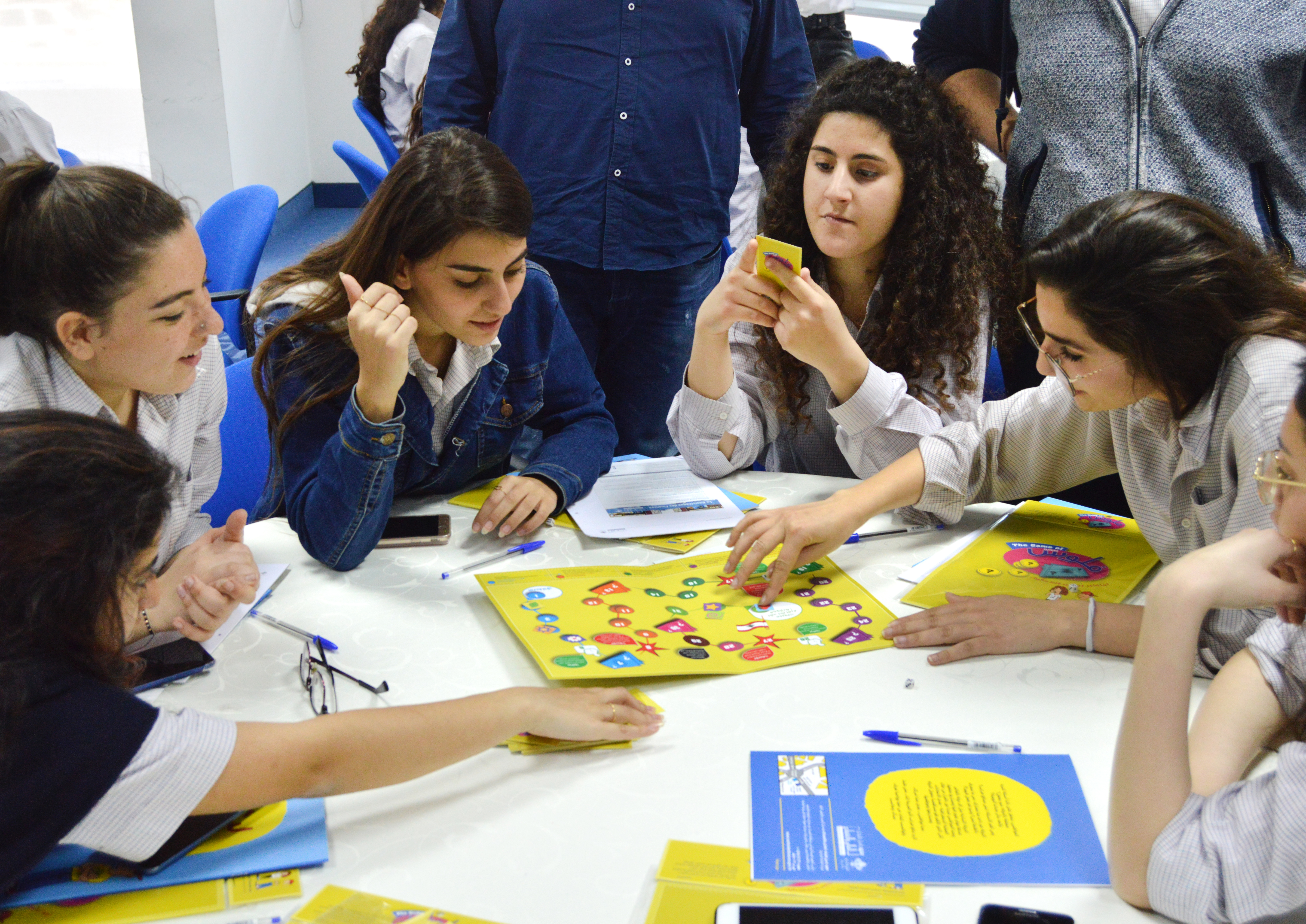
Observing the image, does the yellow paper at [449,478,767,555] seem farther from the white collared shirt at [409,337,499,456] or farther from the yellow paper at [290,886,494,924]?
the yellow paper at [290,886,494,924]

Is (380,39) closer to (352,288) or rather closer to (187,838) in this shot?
(352,288)

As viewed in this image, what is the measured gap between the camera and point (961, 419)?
188 cm

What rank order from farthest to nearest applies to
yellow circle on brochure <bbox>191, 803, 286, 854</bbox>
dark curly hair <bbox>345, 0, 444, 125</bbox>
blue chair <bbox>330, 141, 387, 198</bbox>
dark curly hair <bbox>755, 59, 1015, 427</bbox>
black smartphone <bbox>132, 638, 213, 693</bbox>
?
1. dark curly hair <bbox>345, 0, 444, 125</bbox>
2. blue chair <bbox>330, 141, 387, 198</bbox>
3. dark curly hair <bbox>755, 59, 1015, 427</bbox>
4. black smartphone <bbox>132, 638, 213, 693</bbox>
5. yellow circle on brochure <bbox>191, 803, 286, 854</bbox>

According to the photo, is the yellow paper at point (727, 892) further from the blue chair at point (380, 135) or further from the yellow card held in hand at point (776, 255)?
the blue chair at point (380, 135)

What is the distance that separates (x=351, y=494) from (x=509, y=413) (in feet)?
1.38

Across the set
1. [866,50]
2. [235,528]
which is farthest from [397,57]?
[235,528]

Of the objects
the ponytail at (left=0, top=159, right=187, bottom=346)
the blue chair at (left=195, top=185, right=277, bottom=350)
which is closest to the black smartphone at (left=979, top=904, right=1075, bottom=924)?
the ponytail at (left=0, top=159, right=187, bottom=346)

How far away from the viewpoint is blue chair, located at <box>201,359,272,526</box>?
1770 millimetres

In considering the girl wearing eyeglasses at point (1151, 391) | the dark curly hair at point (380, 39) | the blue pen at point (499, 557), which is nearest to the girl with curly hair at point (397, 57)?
the dark curly hair at point (380, 39)

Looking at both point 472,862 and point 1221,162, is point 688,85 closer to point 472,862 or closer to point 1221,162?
point 1221,162

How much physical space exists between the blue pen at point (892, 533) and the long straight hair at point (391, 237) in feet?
2.20

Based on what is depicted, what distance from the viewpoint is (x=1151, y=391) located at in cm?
130

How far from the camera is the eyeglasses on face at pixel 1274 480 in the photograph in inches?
35.8

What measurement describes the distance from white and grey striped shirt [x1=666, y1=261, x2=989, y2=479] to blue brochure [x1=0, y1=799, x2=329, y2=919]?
99 centimetres
